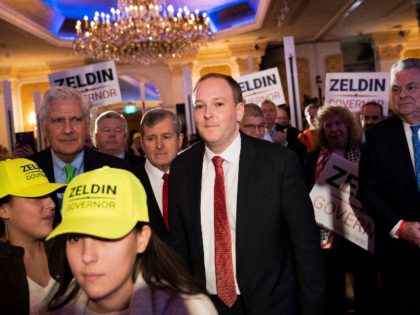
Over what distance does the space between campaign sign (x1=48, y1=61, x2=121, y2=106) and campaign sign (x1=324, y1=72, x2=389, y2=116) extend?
7.46 ft

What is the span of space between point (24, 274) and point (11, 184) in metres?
0.39

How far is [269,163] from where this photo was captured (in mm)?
2262

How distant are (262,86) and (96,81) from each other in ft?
6.57

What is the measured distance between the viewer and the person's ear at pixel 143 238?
1.43 meters

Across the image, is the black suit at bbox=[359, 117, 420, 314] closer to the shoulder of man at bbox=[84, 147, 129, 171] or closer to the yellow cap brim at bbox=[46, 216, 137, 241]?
the shoulder of man at bbox=[84, 147, 129, 171]

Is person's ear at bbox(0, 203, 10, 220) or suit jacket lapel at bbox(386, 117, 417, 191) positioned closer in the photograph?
person's ear at bbox(0, 203, 10, 220)

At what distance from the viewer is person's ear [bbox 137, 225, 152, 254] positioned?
4.68 feet

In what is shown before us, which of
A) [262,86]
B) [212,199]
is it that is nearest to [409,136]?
[212,199]

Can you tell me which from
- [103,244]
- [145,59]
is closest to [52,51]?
[145,59]

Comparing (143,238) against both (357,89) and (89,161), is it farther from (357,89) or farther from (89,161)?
(357,89)

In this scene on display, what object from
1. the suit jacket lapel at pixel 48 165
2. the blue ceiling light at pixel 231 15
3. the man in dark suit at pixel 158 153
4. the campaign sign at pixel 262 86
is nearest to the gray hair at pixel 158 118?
the man in dark suit at pixel 158 153

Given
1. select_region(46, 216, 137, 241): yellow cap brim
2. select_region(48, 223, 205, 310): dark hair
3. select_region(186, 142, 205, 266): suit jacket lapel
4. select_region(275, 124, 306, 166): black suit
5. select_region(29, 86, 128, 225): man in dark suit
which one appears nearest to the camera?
select_region(46, 216, 137, 241): yellow cap brim

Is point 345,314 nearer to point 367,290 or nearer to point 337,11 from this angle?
point 367,290

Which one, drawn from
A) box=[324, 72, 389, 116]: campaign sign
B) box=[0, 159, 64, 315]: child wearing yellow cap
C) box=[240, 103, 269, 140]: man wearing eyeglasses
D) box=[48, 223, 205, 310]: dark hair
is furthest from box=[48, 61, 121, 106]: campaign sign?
box=[48, 223, 205, 310]: dark hair
